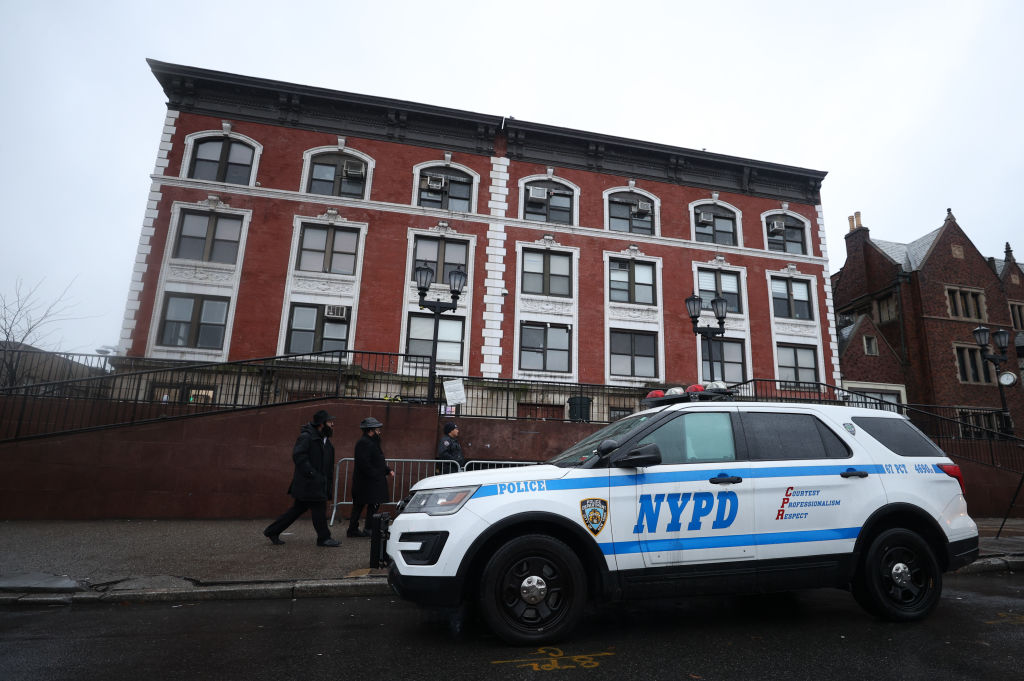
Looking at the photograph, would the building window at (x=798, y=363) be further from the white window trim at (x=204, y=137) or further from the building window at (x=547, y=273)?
the white window trim at (x=204, y=137)

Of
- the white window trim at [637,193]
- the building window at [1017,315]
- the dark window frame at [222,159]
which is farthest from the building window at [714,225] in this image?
the building window at [1017,315]

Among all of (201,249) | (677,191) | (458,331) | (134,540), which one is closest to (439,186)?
(458,331)

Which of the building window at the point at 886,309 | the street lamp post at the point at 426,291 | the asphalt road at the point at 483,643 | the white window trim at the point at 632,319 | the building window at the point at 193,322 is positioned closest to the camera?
the asphalt road at the point at 483,643

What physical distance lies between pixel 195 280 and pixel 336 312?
16.5 ft

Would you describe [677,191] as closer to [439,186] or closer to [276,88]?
[439,186]

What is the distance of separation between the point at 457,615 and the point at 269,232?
1800cm

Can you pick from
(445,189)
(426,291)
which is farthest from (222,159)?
(426,291)

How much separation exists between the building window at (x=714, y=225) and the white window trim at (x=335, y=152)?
13990 mm

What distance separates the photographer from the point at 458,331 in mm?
19766

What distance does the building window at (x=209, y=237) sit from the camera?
18984 millimetres

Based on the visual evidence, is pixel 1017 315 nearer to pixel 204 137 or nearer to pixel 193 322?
pixel 193 322

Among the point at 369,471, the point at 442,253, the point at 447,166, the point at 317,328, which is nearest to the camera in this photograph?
the point at 369,471

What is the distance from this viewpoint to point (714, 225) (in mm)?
23562

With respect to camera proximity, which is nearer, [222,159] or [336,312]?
[336,312]
